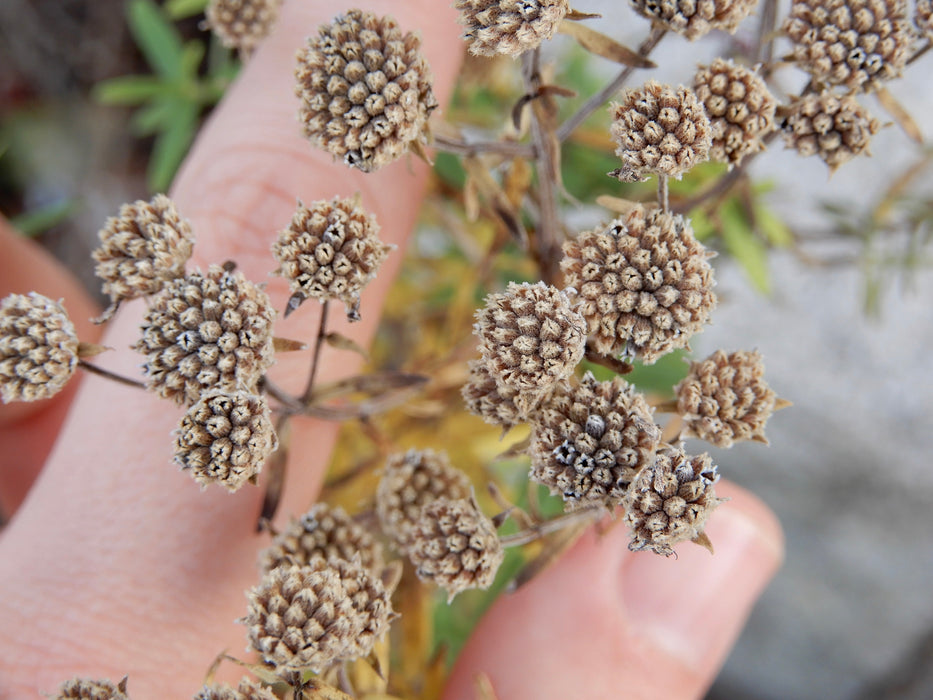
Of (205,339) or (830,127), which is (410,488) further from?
(830,127)

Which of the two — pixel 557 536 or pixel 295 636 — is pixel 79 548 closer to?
pixel 295 636

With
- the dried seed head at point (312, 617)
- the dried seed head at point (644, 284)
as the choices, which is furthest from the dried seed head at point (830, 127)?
the dried seed head at point (312, 617)

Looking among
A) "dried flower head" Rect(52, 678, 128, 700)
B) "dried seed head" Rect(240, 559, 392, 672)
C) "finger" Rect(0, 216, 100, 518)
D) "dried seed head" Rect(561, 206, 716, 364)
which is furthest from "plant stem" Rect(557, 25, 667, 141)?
"finger" Rect(0, 216, 100, 518)

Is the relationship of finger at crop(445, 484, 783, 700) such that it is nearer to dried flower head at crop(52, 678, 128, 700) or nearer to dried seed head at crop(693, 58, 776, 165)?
dried flower head at crop(52, 678, 128, 700)

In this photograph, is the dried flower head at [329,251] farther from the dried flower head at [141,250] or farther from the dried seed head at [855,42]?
the dried seed head at [855,42]

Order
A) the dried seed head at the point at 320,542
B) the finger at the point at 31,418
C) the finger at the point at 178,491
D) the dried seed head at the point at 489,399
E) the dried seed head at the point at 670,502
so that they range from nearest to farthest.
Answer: the dried seed head at the point at 670,502 → the dried seed head at the point at 489,399 → the dried seed head at the point at 320,542 → the finger at the point at 178,491 → the finger at the point at 31,418

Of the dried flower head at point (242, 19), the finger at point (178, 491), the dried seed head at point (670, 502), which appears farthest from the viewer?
the dried flower head at point (242, 19)
